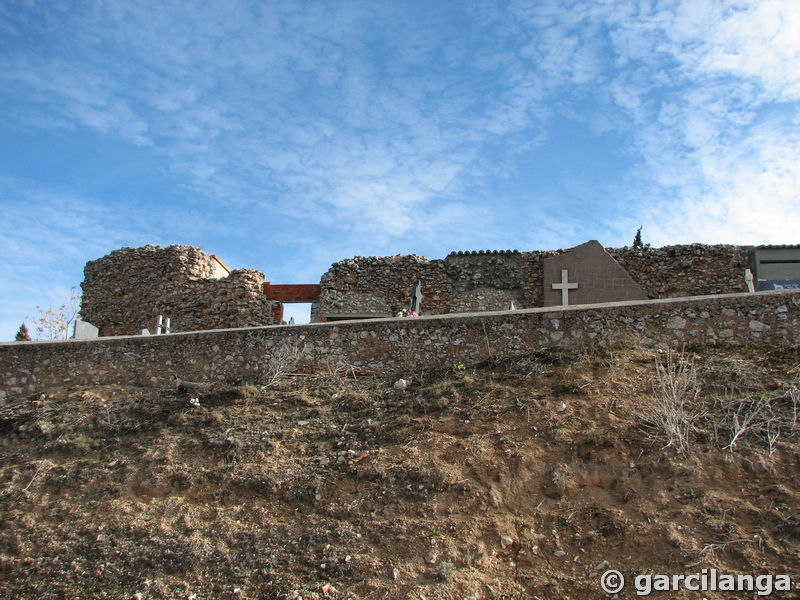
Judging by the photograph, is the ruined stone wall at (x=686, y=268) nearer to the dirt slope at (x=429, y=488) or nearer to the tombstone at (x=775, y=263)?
the tombstone at (x=775, y=263)

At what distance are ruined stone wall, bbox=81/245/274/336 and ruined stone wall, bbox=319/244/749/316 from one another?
2.00 metres

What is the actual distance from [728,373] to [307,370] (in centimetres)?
511

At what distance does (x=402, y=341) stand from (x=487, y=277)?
7.65m

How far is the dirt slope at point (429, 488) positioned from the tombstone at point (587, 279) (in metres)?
5.92

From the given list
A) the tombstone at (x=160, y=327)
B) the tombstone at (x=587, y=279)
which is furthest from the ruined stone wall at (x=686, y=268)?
the tombstone at (x=160, y=327)

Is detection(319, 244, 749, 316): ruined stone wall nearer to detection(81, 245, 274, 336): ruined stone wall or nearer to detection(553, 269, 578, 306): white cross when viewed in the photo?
detection(553, 269, 578, 306): white cross

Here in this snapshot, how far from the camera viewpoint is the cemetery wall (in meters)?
7.75

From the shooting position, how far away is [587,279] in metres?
13.6

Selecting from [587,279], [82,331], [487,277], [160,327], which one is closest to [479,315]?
[587,279]

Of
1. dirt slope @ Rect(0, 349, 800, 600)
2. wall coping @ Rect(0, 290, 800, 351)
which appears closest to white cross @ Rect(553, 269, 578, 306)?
wall coping @ Rect(0, 290, 800, 351)

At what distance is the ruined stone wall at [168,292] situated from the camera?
16.2 metres

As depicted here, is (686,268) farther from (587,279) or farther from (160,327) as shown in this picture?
(160,327)

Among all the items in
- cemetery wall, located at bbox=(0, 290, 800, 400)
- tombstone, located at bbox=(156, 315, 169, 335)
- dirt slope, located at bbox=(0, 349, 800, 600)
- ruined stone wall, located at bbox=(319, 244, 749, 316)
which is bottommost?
dirt slope, located at bbox=(0, 349, 800, 600)

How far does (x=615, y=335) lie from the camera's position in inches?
311
